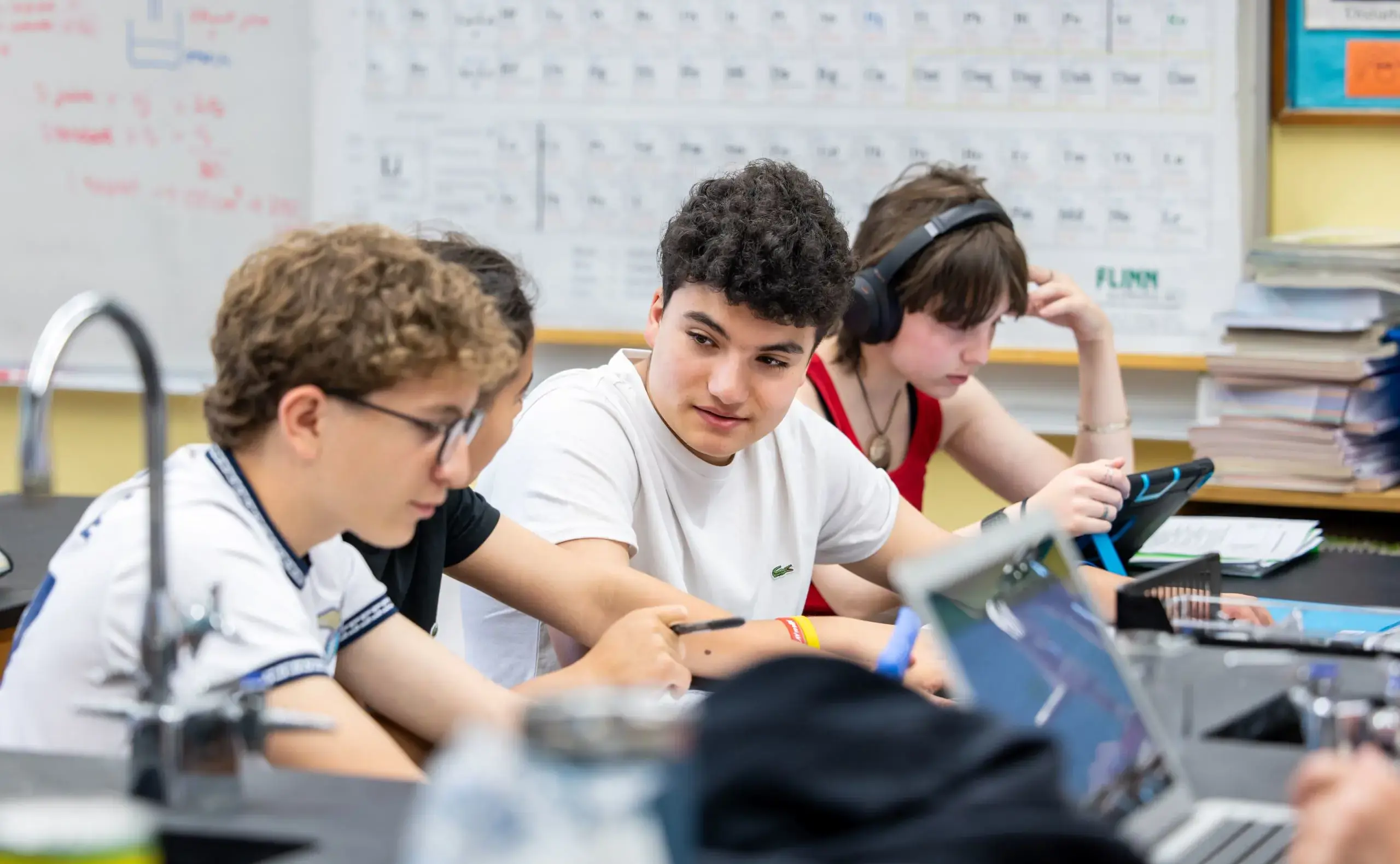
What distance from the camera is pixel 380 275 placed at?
1.22 m

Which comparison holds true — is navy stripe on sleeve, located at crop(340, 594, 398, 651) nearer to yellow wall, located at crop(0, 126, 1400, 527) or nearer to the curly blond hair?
the curly blond hair

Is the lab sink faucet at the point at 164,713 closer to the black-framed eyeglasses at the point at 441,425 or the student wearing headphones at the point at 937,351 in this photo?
the black-framed eyeglasses at the point at 441,425

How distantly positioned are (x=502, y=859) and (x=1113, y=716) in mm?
447

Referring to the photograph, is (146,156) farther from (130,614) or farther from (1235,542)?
(130,614)

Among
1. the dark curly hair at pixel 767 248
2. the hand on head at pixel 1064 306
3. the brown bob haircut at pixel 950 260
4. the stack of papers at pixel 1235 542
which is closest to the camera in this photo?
the dark curly hair at pixel 767 248

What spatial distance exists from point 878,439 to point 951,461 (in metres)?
0.86

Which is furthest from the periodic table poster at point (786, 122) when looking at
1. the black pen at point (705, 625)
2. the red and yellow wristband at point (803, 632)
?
the black pen at point (705, 625)

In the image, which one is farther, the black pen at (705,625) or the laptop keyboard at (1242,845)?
the black pen at (705,625)

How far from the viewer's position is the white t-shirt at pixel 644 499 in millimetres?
1707

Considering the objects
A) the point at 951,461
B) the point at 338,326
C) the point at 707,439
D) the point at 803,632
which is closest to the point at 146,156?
the point at 951,461

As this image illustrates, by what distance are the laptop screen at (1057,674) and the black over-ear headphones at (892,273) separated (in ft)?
4.27

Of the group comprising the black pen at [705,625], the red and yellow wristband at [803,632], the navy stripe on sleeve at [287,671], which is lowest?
the red and yellow wristband at [803,632]

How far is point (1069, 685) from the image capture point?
86 centimetres

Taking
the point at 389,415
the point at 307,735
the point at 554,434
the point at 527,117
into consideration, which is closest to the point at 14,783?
the point at 307,735
